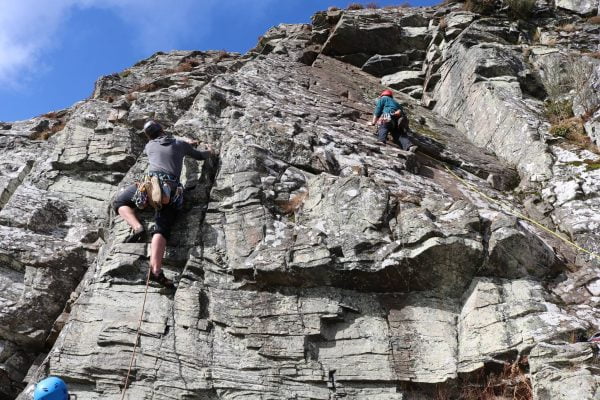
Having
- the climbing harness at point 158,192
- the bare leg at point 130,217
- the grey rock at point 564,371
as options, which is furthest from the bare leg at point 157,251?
the grey rock at point 564,371

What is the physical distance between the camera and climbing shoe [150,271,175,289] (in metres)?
8.53

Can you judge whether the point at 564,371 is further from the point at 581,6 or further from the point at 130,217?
the point at 581,6

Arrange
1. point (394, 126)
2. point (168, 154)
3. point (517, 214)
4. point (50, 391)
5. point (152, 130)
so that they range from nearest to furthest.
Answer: point (50, 391) → point (168, 154) → point (152, 130) → point (517, 214) → point (394, 126)

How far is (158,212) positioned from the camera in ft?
30.2

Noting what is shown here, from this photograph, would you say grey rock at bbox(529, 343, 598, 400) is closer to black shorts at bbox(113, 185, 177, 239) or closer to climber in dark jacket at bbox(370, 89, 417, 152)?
black shorts at bbox(113, 185, 177, 239)

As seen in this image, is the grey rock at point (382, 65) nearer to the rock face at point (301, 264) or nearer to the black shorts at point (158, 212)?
the rock face at point (301, 264)

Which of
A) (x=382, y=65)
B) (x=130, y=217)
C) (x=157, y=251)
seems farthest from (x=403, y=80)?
(x=157, y=251)

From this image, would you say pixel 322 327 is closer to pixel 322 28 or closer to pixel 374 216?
pixel 374 216

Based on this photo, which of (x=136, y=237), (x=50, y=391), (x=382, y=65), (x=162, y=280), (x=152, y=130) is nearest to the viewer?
(x=50, y=391)

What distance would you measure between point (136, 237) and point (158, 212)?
0.62m

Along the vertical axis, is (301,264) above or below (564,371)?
above

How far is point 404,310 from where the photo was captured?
8.59 metres

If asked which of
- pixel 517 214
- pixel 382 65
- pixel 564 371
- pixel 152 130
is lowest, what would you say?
pixel 564 371

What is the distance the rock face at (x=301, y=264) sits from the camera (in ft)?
25.6
